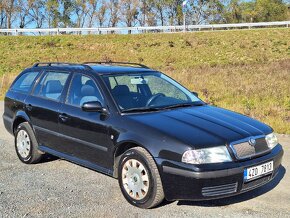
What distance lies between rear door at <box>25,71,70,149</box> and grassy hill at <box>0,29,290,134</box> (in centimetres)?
946

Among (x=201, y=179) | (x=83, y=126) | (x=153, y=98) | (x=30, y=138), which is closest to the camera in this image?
(x=201, y=179)

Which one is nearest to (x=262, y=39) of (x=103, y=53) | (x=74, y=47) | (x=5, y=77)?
(x=103, y=53)

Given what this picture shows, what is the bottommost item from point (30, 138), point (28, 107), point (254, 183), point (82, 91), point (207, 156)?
point (254, 183)

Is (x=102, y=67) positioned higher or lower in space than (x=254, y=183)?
higher

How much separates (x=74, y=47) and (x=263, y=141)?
33492mm

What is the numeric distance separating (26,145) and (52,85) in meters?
1.04

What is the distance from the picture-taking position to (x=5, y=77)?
18578 mm

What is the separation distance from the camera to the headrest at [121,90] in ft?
16.8

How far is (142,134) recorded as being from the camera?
4395 millimetres

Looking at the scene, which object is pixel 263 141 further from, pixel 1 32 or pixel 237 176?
pixel 1 32

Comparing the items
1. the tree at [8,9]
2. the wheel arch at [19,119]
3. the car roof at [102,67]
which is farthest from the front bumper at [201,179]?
the tree at [8,9]

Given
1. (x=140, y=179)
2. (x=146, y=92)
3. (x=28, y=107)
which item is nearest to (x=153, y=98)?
(x=146, y=92)

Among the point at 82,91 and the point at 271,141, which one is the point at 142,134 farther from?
the point at 271,141

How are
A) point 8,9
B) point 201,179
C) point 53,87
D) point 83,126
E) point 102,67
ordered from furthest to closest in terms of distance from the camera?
1. point 8,9
2. point 53,87
3. point 102,67
4. point 83,126
5. point 201,179
